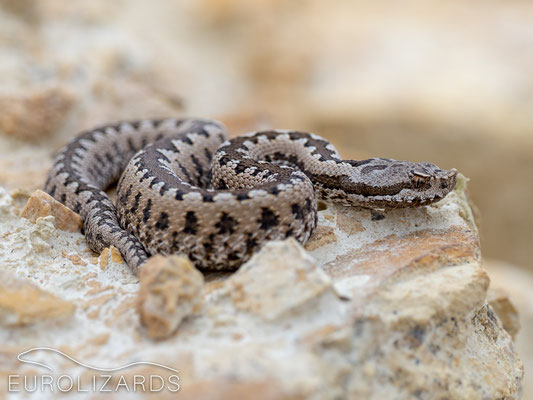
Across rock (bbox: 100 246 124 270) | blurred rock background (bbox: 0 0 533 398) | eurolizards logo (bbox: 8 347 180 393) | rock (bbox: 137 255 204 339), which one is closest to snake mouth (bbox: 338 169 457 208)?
rock (bbox: 137 255 204 339)

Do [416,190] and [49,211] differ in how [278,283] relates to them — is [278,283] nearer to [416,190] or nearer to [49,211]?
[416,190]

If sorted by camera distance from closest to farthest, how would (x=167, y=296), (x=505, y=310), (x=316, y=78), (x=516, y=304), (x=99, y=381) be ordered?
(x=99, y=381), (x=167, y=296), (x=505, y=310), (x=516, y=304), (x=316, y=78)

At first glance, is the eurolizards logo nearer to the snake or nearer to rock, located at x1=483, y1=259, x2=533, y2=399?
the snake

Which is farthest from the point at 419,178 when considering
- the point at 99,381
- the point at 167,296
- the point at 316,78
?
the point at 316,78

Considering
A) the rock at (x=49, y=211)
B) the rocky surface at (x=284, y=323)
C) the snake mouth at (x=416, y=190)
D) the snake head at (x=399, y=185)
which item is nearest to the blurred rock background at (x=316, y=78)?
the rock at (x=49, y=211)

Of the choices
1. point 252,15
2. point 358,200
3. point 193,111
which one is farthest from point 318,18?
point 358,200

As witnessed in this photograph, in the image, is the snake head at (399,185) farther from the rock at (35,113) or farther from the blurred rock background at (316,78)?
the rock at (35,113)

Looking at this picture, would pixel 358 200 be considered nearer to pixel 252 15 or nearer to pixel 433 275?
pixel 433 275
